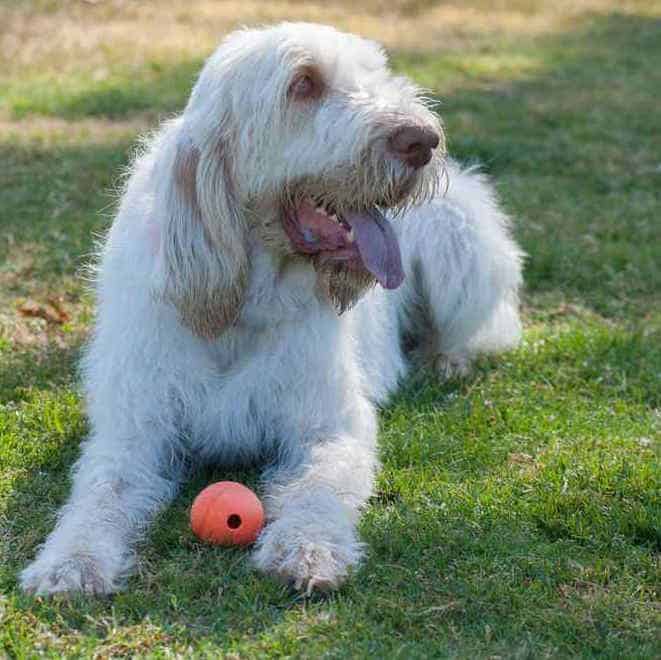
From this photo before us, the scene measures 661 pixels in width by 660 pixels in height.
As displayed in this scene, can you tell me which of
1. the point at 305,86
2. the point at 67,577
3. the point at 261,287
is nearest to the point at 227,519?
the point at 67,577

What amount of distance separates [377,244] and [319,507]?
941mm

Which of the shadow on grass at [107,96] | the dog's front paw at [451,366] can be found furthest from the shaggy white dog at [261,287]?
the shadow on grass at [107,96]

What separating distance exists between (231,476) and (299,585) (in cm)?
101

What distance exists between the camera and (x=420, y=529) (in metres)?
4.05

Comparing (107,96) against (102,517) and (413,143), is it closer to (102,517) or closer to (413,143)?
(413,143)

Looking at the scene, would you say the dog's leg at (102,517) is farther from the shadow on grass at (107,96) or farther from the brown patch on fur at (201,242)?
the shadow on grass at (107,96)

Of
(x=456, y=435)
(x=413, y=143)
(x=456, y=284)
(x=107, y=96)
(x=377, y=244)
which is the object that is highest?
(x=413, y=143)

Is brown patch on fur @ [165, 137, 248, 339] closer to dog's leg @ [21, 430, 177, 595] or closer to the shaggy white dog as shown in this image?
the shaggy white dog

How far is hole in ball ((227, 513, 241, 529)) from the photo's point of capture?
12.7 feet

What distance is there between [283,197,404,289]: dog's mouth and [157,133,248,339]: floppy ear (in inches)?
8.1

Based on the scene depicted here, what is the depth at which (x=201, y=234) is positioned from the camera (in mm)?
4074

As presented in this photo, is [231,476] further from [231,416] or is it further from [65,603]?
[65,603]

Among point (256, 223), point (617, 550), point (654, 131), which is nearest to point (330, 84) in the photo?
point (256, 223)

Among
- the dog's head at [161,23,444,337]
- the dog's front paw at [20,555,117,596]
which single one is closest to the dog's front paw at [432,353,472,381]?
the dog's head at [161,23,444,337]
